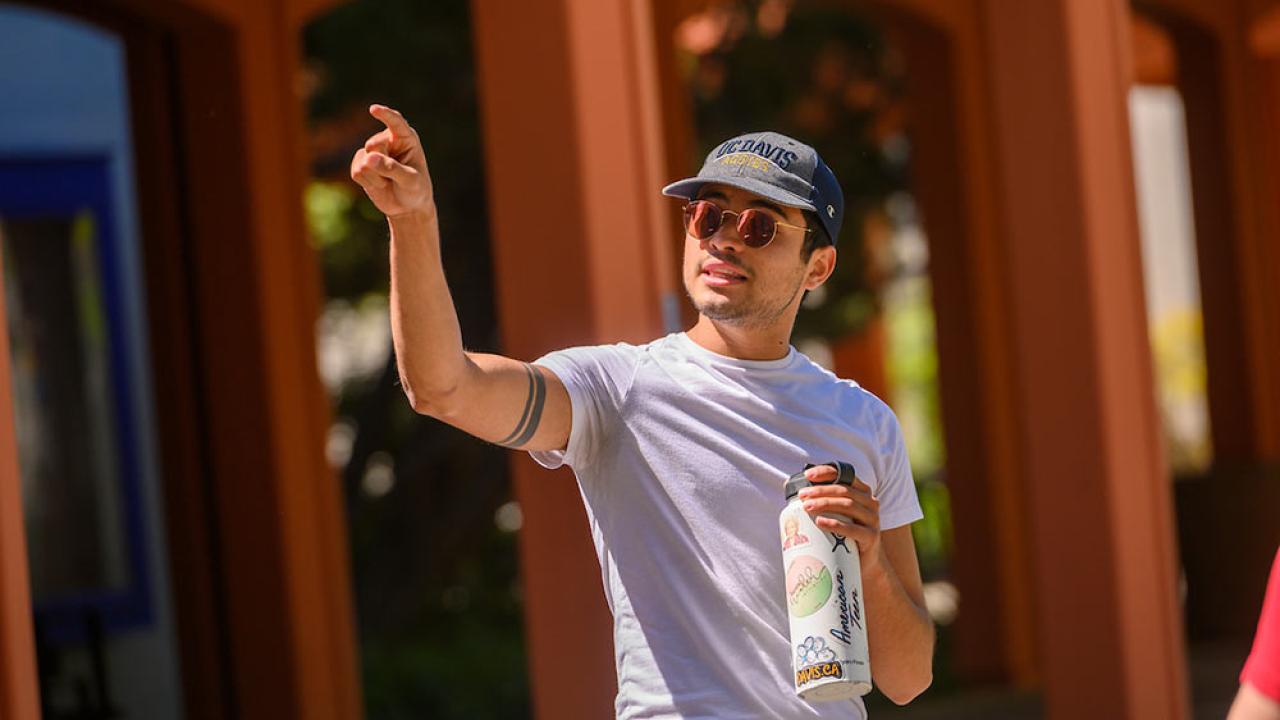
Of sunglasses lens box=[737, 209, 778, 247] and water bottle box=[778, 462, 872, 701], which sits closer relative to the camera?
water bottle box=[778, 462, 872, 701]

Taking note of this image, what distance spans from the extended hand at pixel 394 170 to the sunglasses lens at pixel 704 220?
537mm

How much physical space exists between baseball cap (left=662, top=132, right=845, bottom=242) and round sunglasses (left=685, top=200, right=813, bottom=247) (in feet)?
0.11

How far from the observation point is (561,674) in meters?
4.21

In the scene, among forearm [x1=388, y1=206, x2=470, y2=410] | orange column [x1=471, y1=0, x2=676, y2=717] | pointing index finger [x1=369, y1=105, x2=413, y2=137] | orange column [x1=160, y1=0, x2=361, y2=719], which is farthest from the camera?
orange column [x1=160, y1=0, x2=361, y2=719]

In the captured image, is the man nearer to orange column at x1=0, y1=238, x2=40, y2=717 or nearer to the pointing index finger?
the pointing index finger

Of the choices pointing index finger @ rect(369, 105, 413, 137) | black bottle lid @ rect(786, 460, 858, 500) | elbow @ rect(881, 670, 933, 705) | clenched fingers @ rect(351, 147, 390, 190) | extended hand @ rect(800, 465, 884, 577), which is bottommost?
elbow @ rect(881, 670, 933, 705)

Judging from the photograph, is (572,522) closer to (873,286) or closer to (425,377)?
(425,377)

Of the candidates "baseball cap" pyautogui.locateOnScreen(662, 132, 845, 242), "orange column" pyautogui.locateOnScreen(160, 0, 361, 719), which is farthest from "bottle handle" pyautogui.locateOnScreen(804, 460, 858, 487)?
"orange column" pyautogui.locateOnScreen(160, 0, 361, 719)

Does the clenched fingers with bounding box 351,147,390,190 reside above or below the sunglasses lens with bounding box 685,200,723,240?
above

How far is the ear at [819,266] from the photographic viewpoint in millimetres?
2990

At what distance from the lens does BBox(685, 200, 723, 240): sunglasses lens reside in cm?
287

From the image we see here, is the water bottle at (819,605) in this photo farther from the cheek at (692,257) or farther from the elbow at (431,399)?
the elbow at (431,399)

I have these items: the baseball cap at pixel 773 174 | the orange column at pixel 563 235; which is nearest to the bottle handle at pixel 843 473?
the baseball cap at pixel 773 174

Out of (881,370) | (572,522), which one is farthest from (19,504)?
(881,370)
